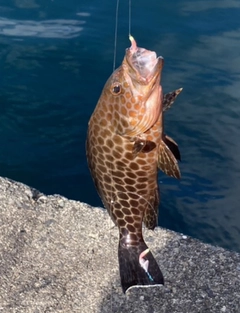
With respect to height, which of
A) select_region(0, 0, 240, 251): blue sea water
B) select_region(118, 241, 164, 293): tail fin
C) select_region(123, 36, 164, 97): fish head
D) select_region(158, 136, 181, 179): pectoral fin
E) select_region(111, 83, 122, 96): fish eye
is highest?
select_region(123, 36, 164, 97): fish head

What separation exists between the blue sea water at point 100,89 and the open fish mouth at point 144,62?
121 inches

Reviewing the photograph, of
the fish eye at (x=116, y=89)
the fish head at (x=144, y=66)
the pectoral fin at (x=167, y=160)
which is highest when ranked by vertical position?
the fish head at (x=144, y=66)

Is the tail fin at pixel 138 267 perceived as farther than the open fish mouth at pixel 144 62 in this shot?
Yes

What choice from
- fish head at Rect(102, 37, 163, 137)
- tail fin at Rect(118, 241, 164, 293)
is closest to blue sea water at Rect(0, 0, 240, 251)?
tail fin at Rect(118, 241, 164, 293)

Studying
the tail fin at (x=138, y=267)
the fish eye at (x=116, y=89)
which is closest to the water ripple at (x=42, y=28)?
the tail fin at (x=138, y=267)

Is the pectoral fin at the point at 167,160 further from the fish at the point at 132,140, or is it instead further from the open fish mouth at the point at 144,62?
the open fish mouth at the point at 144,62

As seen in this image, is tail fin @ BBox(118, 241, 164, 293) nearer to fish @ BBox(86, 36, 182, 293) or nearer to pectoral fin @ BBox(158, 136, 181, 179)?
fish @ BBox(86, 36, 182, 293)

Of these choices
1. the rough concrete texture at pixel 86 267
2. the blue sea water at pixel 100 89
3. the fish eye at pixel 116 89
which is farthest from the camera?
the blue sea water at pixel 100 89

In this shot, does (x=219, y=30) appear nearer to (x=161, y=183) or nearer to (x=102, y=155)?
(x=161, y=183)

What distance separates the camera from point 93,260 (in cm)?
352

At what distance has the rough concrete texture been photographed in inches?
128

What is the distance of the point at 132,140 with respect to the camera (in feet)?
6.81

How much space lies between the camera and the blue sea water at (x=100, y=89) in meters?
5.26

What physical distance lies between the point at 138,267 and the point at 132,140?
0.65 metres
